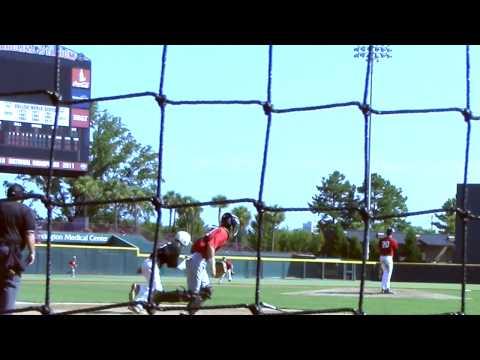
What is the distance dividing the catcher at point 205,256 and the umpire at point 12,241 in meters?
2.23

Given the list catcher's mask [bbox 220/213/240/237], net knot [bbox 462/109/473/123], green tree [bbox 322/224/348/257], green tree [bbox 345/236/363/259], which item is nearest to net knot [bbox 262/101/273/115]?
net knot [bbox 462/109/473/123]

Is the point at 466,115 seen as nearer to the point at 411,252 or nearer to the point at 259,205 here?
the point at 259,205

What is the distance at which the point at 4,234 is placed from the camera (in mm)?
3201

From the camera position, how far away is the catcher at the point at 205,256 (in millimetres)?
5656

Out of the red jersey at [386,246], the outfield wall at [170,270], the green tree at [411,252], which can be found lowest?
the outfield wall at [170,270]

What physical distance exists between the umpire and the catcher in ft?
7.32

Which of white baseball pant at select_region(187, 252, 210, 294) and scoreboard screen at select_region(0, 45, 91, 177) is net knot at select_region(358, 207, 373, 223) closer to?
white baseball pant at select_region(187, 252, 210, 294)

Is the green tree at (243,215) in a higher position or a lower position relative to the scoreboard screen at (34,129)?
lower

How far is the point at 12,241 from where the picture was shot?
322cm

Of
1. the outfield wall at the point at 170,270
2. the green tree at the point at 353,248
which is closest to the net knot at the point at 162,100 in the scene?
the outfield wall at the point at 170,270

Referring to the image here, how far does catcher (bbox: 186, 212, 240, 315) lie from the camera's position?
5656mm

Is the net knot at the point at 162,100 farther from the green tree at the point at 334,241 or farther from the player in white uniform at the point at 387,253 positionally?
the green tree at the point at 334,241
